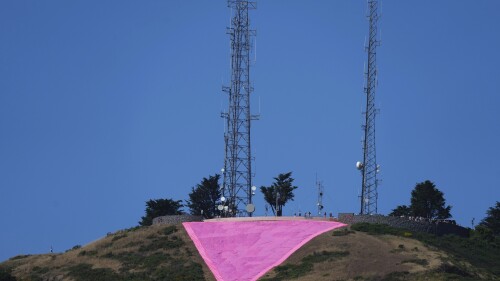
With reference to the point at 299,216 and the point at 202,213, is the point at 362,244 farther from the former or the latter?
the point at 202,213

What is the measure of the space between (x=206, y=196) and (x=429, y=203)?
26.8m

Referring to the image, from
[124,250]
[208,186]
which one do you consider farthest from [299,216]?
[208,186]

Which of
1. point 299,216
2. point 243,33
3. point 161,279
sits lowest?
point 161,279

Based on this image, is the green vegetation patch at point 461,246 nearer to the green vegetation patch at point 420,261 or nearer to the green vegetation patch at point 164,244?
the green vegetation patch at point 420,261

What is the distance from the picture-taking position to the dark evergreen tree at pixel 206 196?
13150 cm

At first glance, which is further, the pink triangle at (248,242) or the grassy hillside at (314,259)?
the pink triangle at (248,242)

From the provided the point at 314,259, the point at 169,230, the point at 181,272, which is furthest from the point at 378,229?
the point at 169,230

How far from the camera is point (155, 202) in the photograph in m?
132

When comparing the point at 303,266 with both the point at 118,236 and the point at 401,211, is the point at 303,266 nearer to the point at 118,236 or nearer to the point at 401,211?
the point at 118,236

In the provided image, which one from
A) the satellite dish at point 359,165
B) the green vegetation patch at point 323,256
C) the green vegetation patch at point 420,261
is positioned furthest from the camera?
the satellite dish at point 359,165

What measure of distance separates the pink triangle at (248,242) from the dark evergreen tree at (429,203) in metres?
25.6

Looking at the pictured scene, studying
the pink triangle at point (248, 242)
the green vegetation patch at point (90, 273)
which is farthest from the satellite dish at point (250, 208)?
the green vegetation patch at point (90, 273)

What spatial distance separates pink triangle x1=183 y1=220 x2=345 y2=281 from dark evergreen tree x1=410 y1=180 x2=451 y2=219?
1007 inches

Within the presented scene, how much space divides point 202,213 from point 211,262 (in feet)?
113
